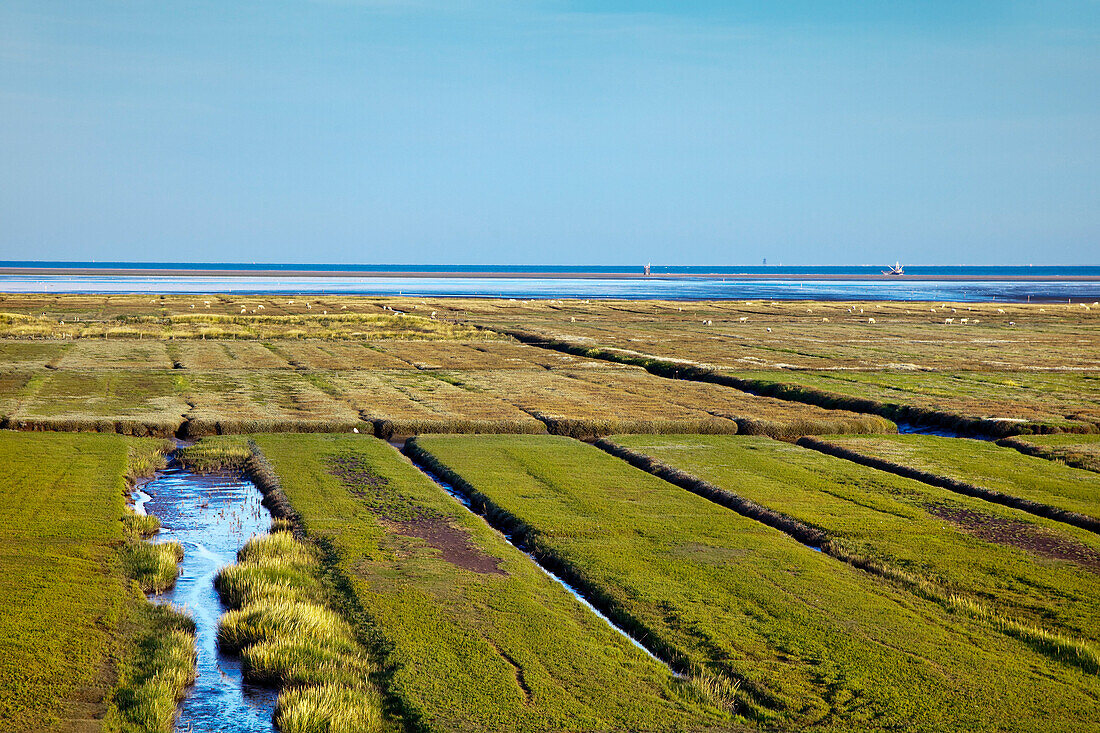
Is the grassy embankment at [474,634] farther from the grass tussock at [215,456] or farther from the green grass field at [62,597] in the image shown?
the grass tussock at [215,456]

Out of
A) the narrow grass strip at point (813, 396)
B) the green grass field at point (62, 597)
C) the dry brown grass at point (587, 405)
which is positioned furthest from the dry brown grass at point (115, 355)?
the narrow grass strip at point (813, 396)

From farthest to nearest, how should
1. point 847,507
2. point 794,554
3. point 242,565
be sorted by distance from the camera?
point 847,507
point 794,554
point 242,565

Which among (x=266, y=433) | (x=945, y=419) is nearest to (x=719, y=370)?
(x=945, y=419)

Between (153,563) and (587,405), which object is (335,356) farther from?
(153,563)

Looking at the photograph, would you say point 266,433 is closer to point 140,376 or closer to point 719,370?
point 140,376

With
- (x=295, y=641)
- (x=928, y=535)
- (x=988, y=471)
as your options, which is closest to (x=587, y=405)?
(x=988, y=471)

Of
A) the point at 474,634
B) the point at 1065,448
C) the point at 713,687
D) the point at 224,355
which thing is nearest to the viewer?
the point at 713,687
